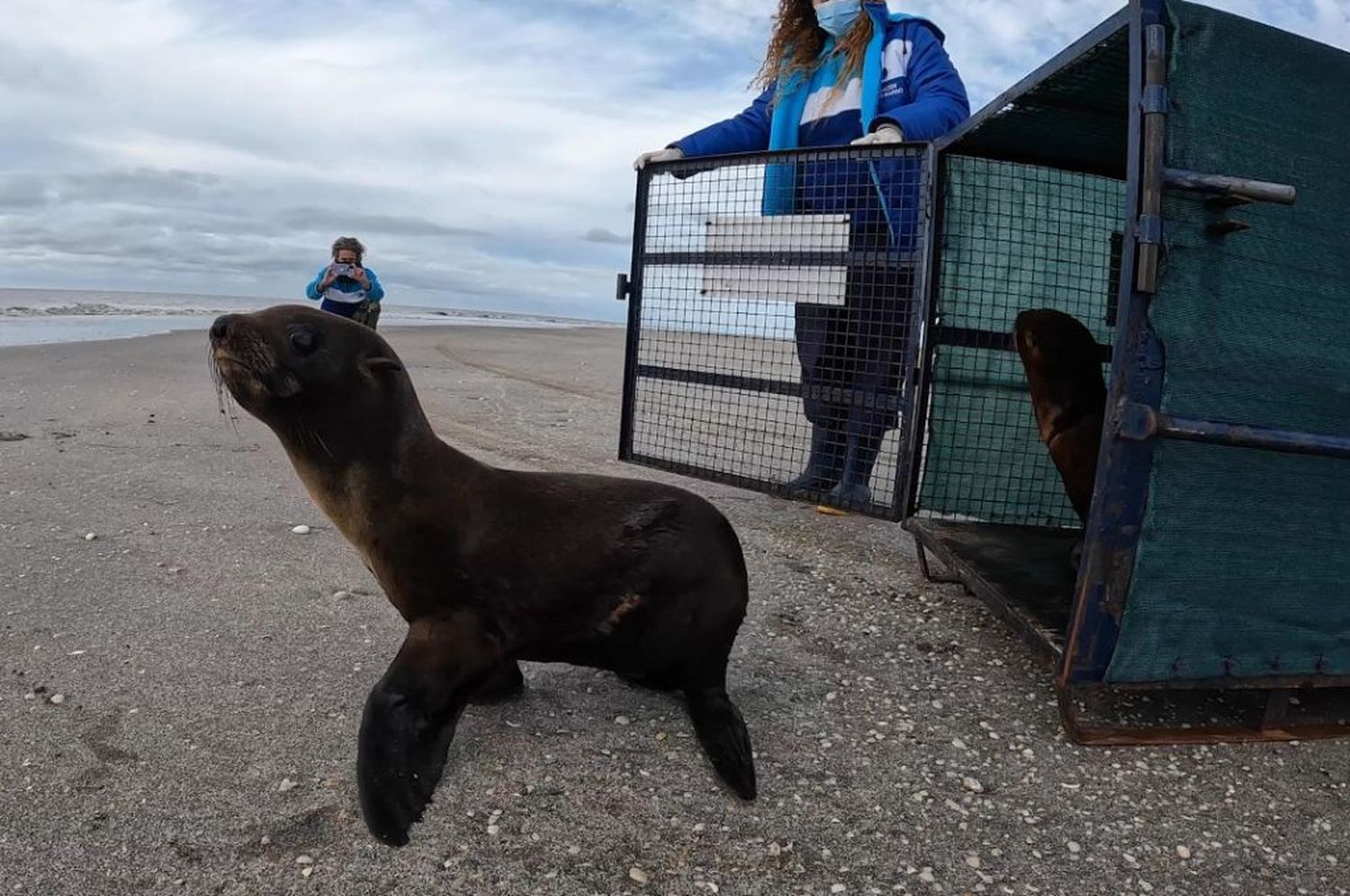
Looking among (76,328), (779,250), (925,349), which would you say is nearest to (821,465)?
(925,349)

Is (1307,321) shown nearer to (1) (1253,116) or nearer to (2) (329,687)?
(1) (1253,116)

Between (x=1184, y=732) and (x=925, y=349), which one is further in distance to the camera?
(x=925, y=349)

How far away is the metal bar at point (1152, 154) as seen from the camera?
8.02ft

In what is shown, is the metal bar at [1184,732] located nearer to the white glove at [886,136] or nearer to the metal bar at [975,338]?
the metal bar at [975,338]

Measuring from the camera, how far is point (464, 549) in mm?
2539

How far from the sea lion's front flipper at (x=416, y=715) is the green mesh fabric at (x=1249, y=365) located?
5.81ft

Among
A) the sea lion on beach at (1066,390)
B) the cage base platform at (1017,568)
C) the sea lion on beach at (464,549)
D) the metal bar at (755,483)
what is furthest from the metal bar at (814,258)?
the sea lion on beach at (464,549)

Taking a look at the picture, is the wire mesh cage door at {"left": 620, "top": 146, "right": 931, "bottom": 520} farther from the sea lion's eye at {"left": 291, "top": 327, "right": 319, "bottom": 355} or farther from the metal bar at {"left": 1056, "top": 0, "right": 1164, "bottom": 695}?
the sea lion's eye at {"left": 291, "top": 327, "right": 319, "bottom": 355}

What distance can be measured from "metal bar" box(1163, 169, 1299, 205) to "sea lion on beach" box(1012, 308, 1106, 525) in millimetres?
1237

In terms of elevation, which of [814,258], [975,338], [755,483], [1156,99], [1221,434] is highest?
[1156,99]

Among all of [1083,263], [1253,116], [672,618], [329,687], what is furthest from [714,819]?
[1083,263]

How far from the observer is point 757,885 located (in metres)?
2.11

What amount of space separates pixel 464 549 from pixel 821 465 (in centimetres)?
266

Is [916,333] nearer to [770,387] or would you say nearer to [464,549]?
[770,387]
